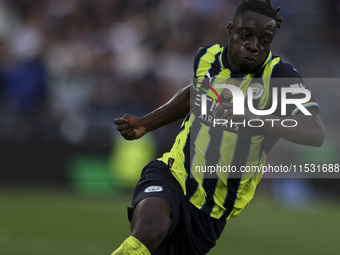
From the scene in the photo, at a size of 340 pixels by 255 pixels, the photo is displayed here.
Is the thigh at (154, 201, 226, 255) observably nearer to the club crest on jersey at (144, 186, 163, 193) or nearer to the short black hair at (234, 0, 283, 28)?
the club crest on jersey at (144, 186, 163, 193)

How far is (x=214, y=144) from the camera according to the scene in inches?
204

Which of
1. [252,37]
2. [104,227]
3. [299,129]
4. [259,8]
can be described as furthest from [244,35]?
[104,227]

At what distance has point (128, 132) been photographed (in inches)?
211

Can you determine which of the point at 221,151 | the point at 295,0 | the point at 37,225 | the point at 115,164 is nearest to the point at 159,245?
the point at 221,151

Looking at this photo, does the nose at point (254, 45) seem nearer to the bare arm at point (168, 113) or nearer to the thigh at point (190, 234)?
the bare arm at point (168, 113)

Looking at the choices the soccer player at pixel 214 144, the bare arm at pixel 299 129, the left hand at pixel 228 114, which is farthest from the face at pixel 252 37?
the left hand at pixel 228 114

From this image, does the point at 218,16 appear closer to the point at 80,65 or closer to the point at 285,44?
the point at 285,44

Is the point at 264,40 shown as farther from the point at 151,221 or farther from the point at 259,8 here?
the point at 151,221

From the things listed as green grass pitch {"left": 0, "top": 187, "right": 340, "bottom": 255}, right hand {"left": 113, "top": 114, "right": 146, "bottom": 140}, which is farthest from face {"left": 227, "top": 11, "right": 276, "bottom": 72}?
green grass pitch {"left": 0, "top": 187, "right": 340, "bottom": 255}

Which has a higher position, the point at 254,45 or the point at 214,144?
the point at 254,45

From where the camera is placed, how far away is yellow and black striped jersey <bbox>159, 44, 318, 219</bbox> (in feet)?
16.5

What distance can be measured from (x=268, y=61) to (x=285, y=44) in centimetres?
1046

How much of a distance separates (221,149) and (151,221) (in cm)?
76

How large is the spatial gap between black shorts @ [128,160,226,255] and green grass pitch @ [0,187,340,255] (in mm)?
3562
